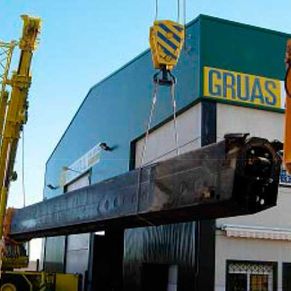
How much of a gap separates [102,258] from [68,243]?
15763mm

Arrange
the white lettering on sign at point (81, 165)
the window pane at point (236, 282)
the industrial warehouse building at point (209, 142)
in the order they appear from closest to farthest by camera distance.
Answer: the industrial warehouse building at point (209, 142) < the window pane at point (236, 282) < the white lettering on sign at point (81, 165)

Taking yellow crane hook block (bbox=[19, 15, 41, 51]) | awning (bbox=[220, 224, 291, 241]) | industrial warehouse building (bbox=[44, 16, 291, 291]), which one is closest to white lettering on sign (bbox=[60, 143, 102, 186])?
industrial warehouse building (bbox=[44, 16, 291, 291])

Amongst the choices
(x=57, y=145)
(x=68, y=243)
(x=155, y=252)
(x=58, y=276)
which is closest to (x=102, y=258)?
(x=155, y=252)

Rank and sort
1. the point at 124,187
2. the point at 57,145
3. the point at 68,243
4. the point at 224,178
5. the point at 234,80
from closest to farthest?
the point at 224,178, the point at 124,187, the point at 234,80, the point at 68,243, the point at 57,145

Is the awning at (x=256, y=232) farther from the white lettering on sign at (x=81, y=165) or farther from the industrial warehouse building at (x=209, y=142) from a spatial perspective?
the white lettering on sign at (x=81, y=165)

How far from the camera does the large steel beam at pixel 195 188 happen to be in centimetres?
529

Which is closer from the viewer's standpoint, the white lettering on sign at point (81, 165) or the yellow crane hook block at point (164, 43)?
the yellow crane hook block at point (164, 43)

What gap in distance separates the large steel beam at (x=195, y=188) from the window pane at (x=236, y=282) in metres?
5.35

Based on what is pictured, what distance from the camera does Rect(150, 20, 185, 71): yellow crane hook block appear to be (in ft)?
32.3

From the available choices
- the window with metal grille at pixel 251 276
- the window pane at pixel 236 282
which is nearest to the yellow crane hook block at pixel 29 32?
the window with metal grille at pixel 251 276

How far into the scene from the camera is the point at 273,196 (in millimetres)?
5461

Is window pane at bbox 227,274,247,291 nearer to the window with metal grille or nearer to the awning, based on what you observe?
the window with metal grille

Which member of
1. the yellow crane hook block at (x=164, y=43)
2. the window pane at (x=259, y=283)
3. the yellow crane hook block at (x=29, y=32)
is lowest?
the window pane at (x=259, y=283)

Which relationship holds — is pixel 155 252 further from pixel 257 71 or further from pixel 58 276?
pixel 257 71
